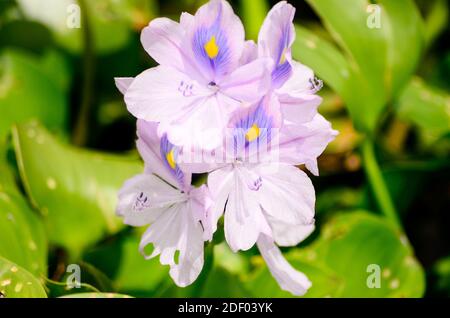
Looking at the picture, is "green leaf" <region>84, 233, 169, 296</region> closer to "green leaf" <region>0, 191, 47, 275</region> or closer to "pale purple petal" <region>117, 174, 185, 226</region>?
"green leaf" <region>0, 191, 47, 275</region>

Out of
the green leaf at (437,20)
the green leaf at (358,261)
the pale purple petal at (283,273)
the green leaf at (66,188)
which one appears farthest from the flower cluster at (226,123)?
the green leaf at (437,20)

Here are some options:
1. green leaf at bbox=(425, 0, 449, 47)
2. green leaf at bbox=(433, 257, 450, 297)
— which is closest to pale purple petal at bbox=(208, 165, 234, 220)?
green leaf at bbox=(433, 257, 450, 297)

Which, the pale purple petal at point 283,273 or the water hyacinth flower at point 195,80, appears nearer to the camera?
the water hyacinth flower at point 195,80

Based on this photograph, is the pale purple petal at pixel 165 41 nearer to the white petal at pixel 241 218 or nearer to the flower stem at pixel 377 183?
the white petal at pixel 241 218

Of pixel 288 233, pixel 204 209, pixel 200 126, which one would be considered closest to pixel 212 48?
pixel 200 126

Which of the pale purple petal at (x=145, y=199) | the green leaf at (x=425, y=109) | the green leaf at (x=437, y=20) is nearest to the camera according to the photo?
the pale purple petal at (x=145, y=199)

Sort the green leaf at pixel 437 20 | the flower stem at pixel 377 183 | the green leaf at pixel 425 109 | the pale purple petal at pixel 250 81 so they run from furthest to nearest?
1. the green leaf at pixel 437 20
2. the green leaf at pixel 425 109
3. the flower stem at pixel 377 183
4. the pale purple petal at pixel 250 81

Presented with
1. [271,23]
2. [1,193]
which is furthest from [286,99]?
[1,193]

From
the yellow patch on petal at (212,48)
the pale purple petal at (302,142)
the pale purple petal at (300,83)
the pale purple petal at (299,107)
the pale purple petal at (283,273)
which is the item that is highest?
the yellow patch on petal at (212,48)
